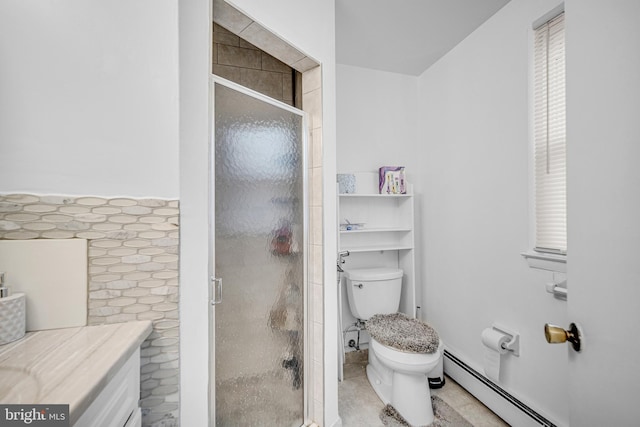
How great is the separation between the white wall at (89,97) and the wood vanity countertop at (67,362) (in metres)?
0.39

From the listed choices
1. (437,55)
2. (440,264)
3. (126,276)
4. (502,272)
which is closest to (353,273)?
(440,264)

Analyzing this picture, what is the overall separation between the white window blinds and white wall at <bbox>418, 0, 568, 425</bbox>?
57mm

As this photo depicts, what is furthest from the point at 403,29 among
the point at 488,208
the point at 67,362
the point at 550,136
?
the point at 67,362

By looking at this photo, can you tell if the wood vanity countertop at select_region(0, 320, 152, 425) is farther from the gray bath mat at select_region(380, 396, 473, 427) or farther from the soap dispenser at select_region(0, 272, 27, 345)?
the gray bath mat at select_region(380, 396, 473, 427)

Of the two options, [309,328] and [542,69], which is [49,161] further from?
[542,69]

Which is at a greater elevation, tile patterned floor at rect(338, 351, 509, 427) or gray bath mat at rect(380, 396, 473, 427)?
gray bath mat at rect(380, 396, 473, 427)

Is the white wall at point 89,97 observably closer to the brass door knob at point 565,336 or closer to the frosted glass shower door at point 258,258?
the frosted glass shower door at point 258,258

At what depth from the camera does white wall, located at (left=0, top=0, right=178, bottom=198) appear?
0.79m

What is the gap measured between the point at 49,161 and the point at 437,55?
2610mm

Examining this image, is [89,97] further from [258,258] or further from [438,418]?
[438,418]

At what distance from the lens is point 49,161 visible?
812 mm

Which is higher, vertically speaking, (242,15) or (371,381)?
(242,15)

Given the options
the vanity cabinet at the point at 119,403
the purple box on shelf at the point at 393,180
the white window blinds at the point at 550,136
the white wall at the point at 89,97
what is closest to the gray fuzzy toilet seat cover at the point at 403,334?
the white window blinds at the point at 550,136
